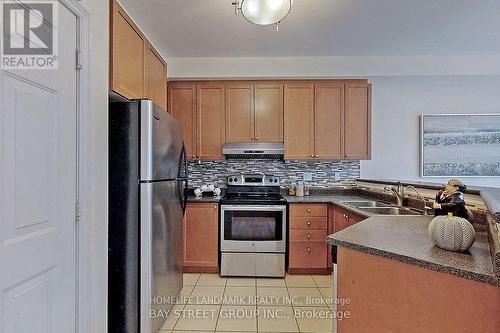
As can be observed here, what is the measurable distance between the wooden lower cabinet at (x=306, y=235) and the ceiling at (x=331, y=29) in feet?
5.80

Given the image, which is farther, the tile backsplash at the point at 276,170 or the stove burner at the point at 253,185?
the tile backsplash at the point at 276,170

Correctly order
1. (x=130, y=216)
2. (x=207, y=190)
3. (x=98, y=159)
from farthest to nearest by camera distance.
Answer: (x=207, y=190), (x=130, y=216), (x=98, y=159)

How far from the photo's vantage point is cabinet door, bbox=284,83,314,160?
136 inches

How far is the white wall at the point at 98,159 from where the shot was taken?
5.03ft

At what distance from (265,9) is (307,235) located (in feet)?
7.59

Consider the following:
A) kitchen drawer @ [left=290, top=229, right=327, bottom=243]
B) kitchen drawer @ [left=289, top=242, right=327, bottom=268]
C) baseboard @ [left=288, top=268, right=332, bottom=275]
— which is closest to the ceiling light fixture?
kitchen drawer @ [left=290, top=229, right=327, bottom=243]

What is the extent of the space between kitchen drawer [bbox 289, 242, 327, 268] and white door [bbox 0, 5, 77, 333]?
224cm

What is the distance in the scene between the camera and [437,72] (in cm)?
329

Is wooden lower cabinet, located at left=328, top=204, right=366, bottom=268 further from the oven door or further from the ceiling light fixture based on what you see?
the ceiling light fixture

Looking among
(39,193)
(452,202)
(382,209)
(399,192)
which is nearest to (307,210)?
(382,209)

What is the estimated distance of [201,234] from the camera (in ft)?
10.4

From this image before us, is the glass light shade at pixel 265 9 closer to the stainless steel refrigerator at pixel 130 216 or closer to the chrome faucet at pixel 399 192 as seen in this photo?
the stainless steel refrigerator at pixel 130 216

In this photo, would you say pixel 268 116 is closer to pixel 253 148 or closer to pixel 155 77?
pixel 253 148

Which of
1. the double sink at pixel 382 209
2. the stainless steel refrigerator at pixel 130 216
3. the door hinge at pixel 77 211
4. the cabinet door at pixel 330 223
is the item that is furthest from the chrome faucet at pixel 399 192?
the door hinge at pixel 77 211
